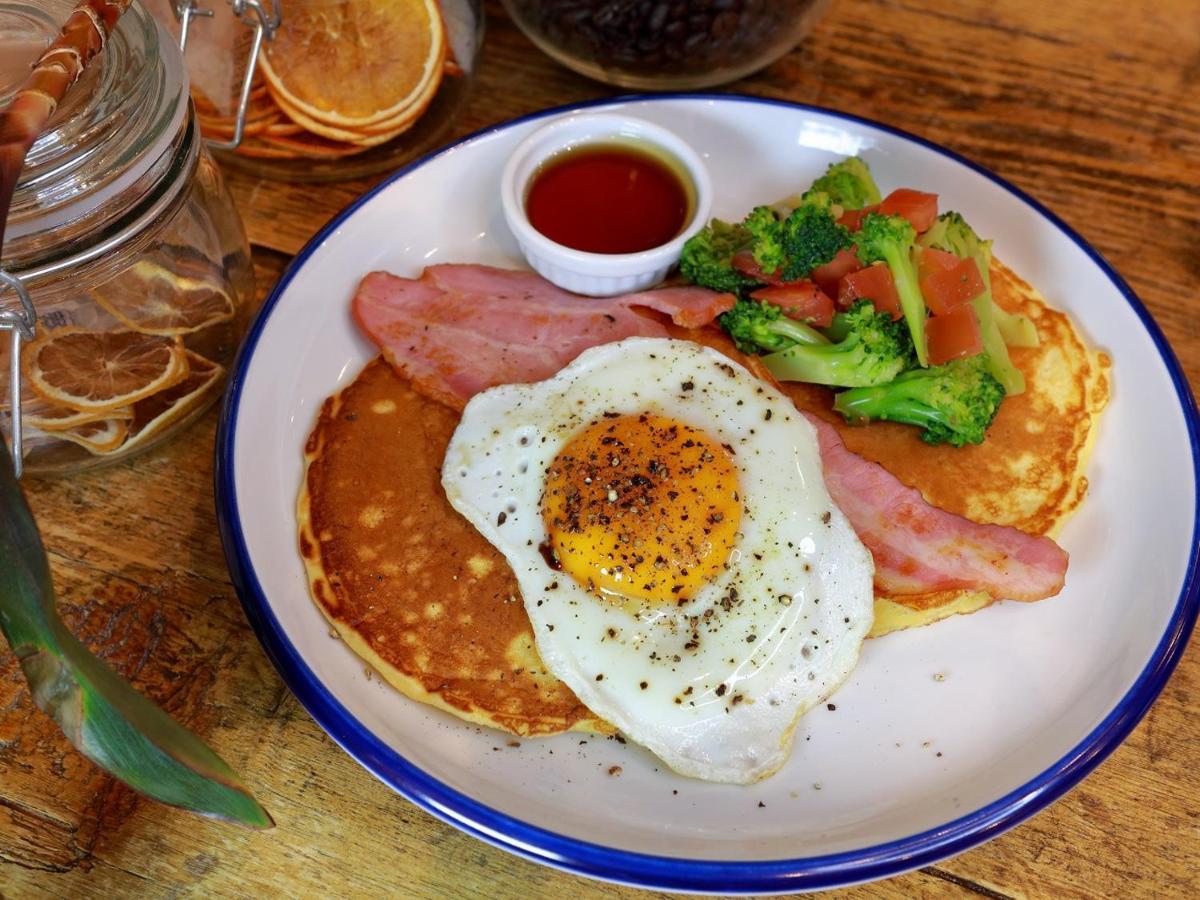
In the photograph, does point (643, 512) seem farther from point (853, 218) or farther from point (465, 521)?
point (853, 218)

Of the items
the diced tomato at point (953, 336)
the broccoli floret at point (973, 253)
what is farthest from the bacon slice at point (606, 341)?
the broccoli floret at point (973, 253)

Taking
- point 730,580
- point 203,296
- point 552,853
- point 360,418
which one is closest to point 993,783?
point 730,580

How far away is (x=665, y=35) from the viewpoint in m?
3.47

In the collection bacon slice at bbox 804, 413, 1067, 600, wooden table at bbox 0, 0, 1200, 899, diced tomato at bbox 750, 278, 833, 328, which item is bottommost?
wooden table at bbox 0, 0, 1200, 899

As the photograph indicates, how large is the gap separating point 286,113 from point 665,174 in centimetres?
125

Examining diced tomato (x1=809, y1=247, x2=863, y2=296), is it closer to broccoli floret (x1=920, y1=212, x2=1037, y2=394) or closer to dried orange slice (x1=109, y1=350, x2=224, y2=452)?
broccoli floret (x1=920, y1=212, x2=1037, y2=394)

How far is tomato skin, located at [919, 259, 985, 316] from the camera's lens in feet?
9.41

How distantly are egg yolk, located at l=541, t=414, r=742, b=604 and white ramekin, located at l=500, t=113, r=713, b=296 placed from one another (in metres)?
0.62

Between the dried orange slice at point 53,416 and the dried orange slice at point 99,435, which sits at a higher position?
the dried orange slice at point 53,416

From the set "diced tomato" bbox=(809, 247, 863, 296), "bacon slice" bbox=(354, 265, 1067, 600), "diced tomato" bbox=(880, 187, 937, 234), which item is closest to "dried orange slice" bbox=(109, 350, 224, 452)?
"bacon slice" bbox=(354, 265, 1067, 600)

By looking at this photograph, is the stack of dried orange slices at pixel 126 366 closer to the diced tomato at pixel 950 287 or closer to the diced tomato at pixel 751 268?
the diced tomato at pixel 751 268

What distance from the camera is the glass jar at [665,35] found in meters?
3.42

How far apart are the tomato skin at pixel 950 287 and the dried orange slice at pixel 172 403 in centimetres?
204

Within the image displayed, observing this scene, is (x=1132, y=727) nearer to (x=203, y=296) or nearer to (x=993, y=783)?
(x=993, y=783)
